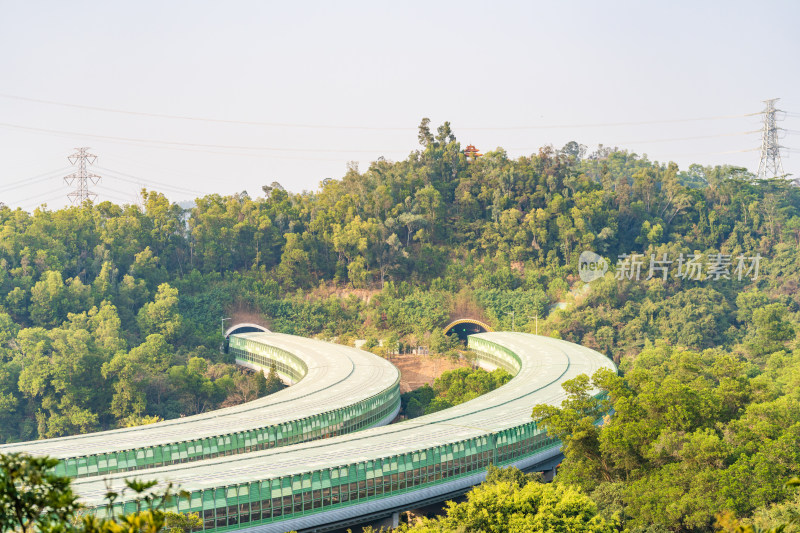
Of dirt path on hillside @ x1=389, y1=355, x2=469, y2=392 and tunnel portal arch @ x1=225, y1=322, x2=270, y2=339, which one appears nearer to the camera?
dirt path on hillside @ x1=389, y1=355, x2=469, y2=392

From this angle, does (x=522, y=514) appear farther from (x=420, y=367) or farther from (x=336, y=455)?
(x=420, y=367)

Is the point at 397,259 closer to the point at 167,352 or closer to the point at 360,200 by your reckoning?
the point at 360,200

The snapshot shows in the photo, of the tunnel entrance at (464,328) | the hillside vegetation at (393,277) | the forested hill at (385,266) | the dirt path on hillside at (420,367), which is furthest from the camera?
the tunnel entrance at (464,328)

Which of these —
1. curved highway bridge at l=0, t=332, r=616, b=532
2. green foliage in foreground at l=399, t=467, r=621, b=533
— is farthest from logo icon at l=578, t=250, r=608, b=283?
green foliage in foreground at l=399, t=467, r=621, b=533

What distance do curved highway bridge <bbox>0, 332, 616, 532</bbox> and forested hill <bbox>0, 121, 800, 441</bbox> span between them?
14.1 metres

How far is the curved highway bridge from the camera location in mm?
24188

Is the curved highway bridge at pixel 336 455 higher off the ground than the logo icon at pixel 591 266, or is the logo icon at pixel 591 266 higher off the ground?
the logo icon at pixel 591 266

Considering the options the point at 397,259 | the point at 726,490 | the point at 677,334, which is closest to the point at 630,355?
the point at 677,334

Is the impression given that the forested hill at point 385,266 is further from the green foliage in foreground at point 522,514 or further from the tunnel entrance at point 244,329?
the green foliage in foreground at point 522,514

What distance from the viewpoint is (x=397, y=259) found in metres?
75.1

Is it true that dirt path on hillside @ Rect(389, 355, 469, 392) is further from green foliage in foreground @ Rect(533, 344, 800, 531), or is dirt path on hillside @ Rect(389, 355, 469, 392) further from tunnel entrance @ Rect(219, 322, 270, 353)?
green foliage in foreground @ Rect(533, 344, 800, 531)

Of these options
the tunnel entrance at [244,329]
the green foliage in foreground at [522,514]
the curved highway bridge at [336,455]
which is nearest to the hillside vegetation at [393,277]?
the tunnel entrance at [244,329]

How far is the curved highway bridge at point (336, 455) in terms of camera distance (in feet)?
79.4

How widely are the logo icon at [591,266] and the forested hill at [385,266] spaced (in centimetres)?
85
